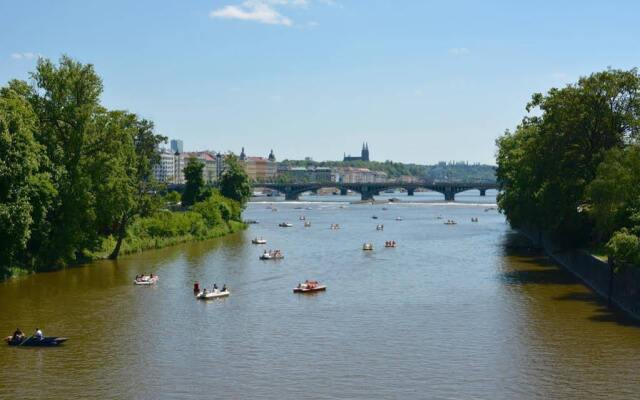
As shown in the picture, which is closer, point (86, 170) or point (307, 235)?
point (86, 170)

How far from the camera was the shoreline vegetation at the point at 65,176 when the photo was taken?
208 feet

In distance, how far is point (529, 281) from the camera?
68.7m

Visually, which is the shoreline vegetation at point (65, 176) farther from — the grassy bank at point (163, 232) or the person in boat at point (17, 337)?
the person in boat at point (17, 337)

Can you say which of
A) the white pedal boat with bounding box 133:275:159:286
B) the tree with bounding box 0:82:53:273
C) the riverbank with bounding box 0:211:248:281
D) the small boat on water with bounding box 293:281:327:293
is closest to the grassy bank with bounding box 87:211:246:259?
the riverbank with bounding box 0:211:248:281

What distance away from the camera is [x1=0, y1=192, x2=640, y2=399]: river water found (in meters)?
37.2

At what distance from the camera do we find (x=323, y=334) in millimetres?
47875

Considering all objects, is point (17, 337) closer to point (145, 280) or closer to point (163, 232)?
point (145, 280)

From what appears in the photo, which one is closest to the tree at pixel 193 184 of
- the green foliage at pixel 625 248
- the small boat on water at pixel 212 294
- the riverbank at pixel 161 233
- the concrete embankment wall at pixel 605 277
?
the riverbank at pixel 161 233

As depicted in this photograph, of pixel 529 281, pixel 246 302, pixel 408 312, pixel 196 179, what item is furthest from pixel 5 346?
pixel 196 179

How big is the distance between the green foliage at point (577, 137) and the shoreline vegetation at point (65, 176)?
39.1 metres

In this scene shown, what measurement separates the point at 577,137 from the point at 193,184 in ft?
255

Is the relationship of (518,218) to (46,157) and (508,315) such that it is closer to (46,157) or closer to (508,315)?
(508,315)

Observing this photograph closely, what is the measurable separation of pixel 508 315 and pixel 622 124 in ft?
83.7

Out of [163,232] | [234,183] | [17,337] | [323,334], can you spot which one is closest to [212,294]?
[323,334]
